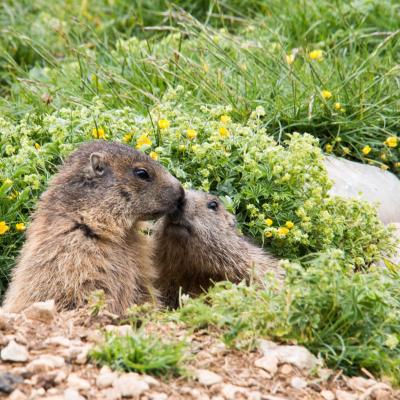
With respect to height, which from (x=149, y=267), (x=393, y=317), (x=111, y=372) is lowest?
(x=149, y=267)

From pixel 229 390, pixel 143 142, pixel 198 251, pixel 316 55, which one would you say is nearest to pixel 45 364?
pixel 229 390

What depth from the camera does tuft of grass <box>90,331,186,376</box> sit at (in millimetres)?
4176

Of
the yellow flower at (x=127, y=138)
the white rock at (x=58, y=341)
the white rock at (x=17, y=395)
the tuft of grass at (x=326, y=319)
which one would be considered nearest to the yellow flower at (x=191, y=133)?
the yellow flower at (x=127, y=138)

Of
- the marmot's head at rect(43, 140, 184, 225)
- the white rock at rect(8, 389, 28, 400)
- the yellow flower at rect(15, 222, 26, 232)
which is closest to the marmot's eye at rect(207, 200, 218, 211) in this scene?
the marmot's head at rect(43, 140, 184, 225)

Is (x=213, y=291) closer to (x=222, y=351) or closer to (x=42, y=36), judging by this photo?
(x=222, y=351)

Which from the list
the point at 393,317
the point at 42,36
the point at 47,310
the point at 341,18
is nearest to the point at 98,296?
the point at 47,310

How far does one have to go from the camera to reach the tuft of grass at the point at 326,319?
4566mm

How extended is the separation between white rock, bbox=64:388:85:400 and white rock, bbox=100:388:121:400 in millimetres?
104

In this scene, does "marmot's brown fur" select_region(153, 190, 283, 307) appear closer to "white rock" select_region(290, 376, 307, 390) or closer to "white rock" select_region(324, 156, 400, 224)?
"white rock" select_region(324, 156, 400, 224)

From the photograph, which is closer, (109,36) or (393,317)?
(393,317)

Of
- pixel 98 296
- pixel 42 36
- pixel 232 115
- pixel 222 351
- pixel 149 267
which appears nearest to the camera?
pixel 222 351

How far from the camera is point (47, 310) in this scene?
480 cm

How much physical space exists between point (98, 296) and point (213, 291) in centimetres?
69

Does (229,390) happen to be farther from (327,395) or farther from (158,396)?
(327,395)
